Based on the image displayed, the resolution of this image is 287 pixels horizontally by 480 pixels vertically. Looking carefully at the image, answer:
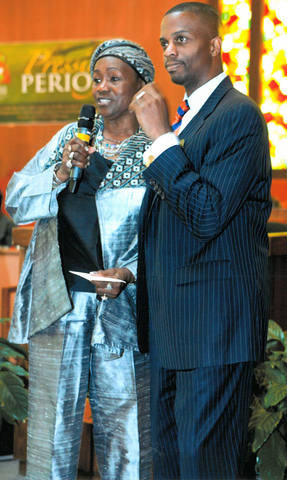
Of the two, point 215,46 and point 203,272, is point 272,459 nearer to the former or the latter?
point 203,272

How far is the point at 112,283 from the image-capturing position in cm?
165

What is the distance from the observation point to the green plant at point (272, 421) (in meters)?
2.32

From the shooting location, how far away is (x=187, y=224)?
1.30 metres

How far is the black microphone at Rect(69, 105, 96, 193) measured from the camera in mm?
1650

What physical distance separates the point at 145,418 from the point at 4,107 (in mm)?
6544

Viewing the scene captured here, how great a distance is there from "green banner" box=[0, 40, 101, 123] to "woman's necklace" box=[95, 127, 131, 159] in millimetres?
5446

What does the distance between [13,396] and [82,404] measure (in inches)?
40.0

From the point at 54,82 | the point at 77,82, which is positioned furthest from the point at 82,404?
the point at 54,82

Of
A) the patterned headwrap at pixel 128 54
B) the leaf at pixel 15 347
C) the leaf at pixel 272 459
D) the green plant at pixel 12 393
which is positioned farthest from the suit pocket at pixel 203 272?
the leaf at pixel 15 347

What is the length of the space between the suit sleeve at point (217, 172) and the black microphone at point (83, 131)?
1.19 ft

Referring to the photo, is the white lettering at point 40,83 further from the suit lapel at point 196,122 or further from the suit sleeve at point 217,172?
the suit sleeve at point 217,172

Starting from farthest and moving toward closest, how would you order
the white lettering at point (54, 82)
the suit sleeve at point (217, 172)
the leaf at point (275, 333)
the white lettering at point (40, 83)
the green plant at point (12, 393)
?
the white lettering at point (40, 83)
the white lettering at point (54, 82)
the green plant at point (12, 393)
the leaf at point (275, 333)
the suit sleeve at point (217, 172)

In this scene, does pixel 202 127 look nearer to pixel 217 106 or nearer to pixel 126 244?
pixel 217 106

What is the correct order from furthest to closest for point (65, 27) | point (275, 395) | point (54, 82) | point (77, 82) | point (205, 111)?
point (65, 27) → point (54, 82) → point (77, 82) → point (275, 395) → point (205, 111)
